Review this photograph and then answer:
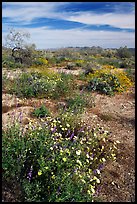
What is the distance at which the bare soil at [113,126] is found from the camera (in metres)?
3.66

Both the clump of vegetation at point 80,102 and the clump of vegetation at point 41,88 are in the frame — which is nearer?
the clump of vegetation at point 80,102

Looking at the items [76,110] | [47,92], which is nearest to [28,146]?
[76,110]

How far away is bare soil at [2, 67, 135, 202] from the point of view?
12.0 feet

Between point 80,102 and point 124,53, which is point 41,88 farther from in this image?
point 124,53

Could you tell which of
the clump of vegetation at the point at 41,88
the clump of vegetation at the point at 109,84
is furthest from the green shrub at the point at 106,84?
the clump of vegetation at the point at 41,88

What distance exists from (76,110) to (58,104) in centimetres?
82

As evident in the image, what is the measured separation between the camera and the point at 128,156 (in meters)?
4.70

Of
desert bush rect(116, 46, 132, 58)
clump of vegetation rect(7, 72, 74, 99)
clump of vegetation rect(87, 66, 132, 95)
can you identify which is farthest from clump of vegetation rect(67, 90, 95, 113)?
desert bush rect(116, 46, 132, 58)

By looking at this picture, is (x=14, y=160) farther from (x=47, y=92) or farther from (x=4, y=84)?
(x=4, y=84)

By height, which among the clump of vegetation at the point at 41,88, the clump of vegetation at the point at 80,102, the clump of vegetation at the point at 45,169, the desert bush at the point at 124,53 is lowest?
the clump of vegetation at the point at 45,169

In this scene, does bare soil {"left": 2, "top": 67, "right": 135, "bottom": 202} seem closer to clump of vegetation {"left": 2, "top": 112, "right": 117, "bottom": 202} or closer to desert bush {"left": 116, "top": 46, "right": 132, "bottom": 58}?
clump of vegetation {"left": 2, "top": 112, "right": 117, "bottom": 202}

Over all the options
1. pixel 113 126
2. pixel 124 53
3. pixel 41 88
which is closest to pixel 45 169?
pixel 113 126

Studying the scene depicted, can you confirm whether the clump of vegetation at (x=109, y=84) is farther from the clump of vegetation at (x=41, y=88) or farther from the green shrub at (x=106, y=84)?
the clump of vegetation at (x=41, y=88)

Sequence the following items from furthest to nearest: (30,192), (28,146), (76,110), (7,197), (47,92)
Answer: (47,92)
(76,110)
(28,146)
(7,197)
(30,192)
